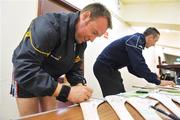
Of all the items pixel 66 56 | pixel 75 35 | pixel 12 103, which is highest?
pixel 75 35

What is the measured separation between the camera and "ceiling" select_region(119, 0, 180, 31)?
4980 millimetres

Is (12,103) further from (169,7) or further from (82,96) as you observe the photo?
(169,7)

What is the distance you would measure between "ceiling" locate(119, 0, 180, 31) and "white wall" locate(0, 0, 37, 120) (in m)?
3.33

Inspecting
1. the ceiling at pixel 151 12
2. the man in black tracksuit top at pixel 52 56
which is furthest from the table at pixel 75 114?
the ceiling at pixel 151 12

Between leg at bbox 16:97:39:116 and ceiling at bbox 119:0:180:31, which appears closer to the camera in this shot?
leg at bbox 16:97:39:116

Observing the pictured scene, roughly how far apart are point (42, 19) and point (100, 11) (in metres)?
0.36

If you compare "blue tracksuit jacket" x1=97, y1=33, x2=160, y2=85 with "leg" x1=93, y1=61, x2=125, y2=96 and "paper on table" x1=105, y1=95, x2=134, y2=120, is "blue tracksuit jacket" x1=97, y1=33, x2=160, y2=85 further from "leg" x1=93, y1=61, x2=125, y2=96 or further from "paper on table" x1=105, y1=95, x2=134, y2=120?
"paper on table" x1=105, y1=95, x2=134, y2=120

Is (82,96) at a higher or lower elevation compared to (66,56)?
lower

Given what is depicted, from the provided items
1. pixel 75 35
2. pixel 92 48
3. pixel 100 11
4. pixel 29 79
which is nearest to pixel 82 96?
pixel 29 79

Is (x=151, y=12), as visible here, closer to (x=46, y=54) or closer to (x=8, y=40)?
(x=8, y=40)

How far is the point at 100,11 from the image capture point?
1.42 m

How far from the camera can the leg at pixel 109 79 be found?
2.52m

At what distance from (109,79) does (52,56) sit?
1.26m

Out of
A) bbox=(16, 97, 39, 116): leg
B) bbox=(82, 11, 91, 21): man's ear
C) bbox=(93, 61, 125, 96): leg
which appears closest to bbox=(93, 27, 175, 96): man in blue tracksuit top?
bbox=(93, 61, 125, 96): leg
